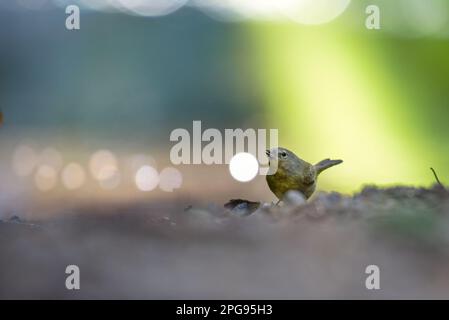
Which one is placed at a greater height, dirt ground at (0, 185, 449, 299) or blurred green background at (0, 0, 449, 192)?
blurred green background at (0, 0, 449, 192)

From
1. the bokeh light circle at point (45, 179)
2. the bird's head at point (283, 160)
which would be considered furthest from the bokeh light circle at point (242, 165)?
the bokeh light circle at point (45, 179)

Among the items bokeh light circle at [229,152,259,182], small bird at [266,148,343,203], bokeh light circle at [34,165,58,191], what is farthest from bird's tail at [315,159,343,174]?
bokeh light circle at [34,165,58,191]

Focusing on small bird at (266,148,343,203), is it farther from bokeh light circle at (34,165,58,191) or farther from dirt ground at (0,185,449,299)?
bokeh light circle at (34,165,58,191)

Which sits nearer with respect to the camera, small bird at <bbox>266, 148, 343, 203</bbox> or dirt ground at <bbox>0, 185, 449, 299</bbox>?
dirt ground at <bbox>0, 185, 449, 299</bbox>

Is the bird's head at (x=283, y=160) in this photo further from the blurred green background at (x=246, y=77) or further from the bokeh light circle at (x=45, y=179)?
the bokeh light circle at (x=45, y=179)

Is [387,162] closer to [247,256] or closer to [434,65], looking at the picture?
[434,65]

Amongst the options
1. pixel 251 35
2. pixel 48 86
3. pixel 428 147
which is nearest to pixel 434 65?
pixel 428 147

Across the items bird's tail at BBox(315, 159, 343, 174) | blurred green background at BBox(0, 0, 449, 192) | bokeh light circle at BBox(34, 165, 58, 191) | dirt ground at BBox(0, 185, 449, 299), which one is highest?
blurred green background at BBox(0, 0, 449, 192)
